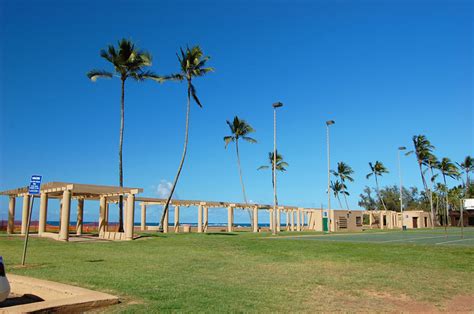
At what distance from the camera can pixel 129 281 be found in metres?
9.72

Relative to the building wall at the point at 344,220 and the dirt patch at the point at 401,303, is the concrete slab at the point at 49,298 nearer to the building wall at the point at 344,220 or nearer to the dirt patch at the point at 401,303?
the dirt patch at the point at 401,303

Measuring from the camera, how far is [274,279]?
10.9 meters

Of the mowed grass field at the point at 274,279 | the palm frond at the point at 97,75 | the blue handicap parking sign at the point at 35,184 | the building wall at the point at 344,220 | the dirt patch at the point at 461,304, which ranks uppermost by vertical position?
the palm frond at the point at 97,75

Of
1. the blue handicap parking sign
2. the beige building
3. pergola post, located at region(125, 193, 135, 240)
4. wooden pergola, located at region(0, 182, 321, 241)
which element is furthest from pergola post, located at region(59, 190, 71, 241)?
the beige building

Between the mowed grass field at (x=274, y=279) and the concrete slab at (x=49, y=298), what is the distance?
1.51 ft

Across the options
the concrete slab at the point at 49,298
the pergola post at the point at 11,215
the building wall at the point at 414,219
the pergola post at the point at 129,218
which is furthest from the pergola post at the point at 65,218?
Result: the building wall at the point at 414,219

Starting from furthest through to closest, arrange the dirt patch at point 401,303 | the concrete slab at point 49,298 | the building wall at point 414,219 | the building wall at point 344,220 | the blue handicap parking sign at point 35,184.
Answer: the building wall at point 414,219, the building wall at point 344,220, the blue handicap parking sign at point 35,184, the dirt patch at point 401,303, the concrete slab at point 49,298

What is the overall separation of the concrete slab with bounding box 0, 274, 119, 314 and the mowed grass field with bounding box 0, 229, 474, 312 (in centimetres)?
46

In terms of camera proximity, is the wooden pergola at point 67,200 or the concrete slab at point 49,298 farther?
the wooden pergola at point 67,200

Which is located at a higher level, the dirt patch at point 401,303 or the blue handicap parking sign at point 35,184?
the blue handicap parking sign at point 35,184

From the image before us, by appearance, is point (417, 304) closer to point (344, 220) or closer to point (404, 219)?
point (344, 220)

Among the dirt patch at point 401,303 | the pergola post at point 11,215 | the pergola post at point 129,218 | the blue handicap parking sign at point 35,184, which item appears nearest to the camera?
the dirt patch at point 401,303

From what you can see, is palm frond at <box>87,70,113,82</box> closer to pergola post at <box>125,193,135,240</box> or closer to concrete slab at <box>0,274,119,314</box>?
pergola post at <box>125,193,135,240</box>

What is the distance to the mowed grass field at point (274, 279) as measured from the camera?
787 centimetres
